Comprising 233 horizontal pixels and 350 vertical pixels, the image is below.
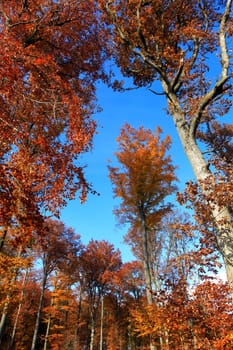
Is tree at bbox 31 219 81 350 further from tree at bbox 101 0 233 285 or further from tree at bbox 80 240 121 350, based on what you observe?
tree at bbox 101 0 233 285

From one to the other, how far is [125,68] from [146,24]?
58.7 inches

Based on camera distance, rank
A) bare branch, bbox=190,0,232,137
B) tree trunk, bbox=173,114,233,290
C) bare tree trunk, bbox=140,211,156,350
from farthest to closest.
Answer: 1. bare tree trunk, bbox=140,211,156,350
2. bare branch, bbox=190,0,232,137
3. tree trunk, bbox=173,114,233,290

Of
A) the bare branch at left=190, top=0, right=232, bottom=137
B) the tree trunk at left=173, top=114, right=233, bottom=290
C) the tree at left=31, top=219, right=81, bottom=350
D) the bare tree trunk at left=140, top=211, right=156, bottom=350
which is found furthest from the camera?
the tree at left=31, top=219, right=81, bottom=350

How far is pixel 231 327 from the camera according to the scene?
551cm

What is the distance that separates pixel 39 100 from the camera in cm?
597

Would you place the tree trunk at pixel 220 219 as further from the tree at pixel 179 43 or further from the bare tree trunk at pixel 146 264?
the bare tree trunk at pixel 146 264

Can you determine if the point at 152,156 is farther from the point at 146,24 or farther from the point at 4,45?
the point at 4,45

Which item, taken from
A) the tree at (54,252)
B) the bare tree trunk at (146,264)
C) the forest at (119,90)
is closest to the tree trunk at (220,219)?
the forest at (119,90)

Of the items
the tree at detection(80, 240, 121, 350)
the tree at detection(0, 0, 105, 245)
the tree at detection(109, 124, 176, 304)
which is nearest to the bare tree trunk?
the tree at detection(109, 124, 176, 304)

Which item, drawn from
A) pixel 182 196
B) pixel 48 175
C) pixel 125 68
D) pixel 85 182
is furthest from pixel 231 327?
pixel 125 68

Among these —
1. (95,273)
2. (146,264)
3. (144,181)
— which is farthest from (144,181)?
(95,273)

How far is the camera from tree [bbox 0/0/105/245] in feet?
14.7

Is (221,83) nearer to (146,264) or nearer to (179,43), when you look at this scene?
(179,43)

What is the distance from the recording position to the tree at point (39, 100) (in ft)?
14.7
